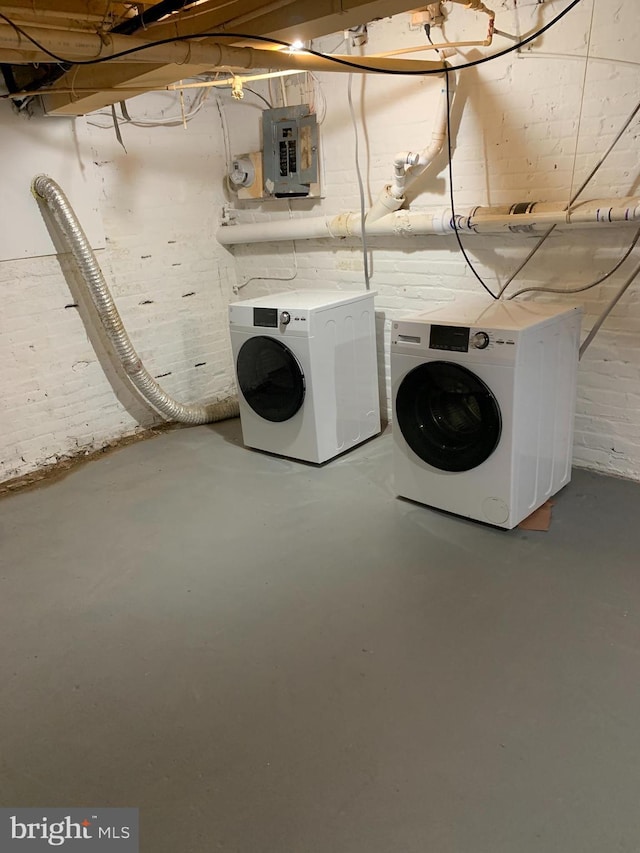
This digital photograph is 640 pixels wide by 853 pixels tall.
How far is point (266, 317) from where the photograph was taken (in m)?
3.16

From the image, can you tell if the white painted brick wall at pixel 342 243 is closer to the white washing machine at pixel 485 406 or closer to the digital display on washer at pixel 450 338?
the white washing machine at pixel 485 406

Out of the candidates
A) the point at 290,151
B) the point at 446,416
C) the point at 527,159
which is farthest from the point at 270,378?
the point at 527,159

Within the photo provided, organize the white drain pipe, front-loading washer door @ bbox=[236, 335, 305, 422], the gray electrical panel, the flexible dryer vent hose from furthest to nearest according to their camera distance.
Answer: the gray electrical panel, the flexible dryer vent hose, front-loading washer door @ bbox=[236, 335, 305, 422], the white drain pipe

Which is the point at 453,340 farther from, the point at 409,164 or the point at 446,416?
the point at 409,164

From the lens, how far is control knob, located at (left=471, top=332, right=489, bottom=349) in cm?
233

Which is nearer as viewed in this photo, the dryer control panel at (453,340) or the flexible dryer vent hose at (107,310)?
the dryer control panel at (453,340)

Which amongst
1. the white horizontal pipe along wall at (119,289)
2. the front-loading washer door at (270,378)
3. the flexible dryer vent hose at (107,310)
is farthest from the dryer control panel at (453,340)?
the white horizontal pipe along wall at (119,289)

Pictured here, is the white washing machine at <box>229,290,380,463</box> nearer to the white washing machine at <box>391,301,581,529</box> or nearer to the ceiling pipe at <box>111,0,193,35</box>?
the white washing machine at <box>391,301,581,529</box>

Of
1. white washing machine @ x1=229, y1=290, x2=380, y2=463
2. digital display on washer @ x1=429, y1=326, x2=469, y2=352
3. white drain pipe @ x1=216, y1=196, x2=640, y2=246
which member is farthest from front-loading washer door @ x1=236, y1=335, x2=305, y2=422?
white drain pipe @ x1=216, y1=196, x2=640, y2=246

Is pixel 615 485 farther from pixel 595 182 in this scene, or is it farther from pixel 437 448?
pixel 595 182

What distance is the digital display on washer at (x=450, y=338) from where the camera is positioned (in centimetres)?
240

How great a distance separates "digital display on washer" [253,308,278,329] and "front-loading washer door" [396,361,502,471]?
84cm

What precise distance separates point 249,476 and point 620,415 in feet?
6.16

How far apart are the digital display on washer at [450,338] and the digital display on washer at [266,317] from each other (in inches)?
37.0
